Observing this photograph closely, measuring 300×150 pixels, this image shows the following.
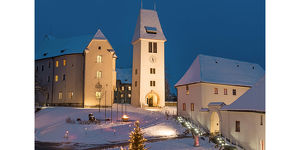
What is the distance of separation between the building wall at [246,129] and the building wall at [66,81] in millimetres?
25369

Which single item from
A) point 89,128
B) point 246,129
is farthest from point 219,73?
point 89,128

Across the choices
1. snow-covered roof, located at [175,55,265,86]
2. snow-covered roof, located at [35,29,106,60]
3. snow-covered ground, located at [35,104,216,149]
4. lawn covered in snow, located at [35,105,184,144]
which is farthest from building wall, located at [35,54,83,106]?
snow-covered roof, located at [175,55,265,86]

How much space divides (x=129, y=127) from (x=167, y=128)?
4.07 meters

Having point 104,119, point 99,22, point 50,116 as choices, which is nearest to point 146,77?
point 104,119

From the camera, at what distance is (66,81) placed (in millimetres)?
44844

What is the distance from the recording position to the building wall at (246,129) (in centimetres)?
1984

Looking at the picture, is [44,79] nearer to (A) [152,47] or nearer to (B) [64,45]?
(B) [64,45]

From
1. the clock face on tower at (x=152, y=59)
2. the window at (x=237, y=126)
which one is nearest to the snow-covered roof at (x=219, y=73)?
the window at (x=237, y=126)

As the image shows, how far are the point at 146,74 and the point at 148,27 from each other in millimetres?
8439

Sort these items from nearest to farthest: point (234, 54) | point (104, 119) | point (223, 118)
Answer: point (223, 118), point (104, 119), point (234, 54)

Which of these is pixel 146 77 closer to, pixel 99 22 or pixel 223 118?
pixel 223 118

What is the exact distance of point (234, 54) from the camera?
501 ft

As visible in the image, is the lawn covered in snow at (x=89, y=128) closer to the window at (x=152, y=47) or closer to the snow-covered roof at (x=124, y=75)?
the window at (x=152, y=47)
